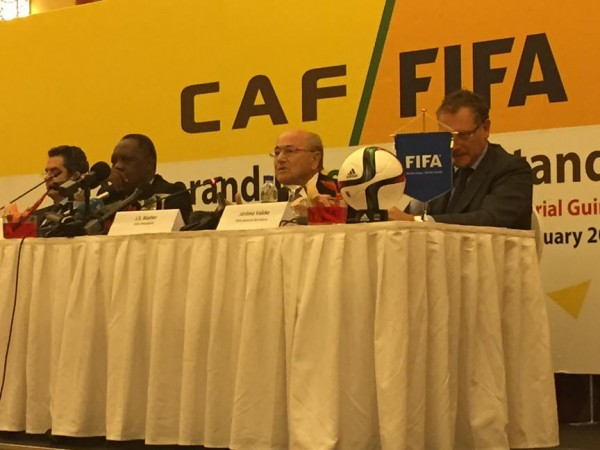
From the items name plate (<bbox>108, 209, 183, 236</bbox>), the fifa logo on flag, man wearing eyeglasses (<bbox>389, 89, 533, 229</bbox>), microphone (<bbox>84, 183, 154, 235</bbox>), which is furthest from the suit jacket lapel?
microphone (<bbox>84, 183, 154, 235</bbox>)

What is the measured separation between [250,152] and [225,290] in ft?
7.75

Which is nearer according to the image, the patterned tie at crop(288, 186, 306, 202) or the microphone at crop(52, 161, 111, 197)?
the microphone at crop(52, 161, 111, 197)

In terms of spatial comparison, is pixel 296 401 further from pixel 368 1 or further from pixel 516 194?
pixel 368 1

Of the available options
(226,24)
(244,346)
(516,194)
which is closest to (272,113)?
(226,24)

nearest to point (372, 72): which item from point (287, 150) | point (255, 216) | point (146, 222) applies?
point (287, 150)

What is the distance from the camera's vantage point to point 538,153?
14.6ft

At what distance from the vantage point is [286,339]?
3.01 metres

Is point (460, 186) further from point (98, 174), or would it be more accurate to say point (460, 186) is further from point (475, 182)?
point (98, 174)

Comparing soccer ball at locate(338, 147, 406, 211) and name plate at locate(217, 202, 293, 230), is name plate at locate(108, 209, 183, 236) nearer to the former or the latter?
name plate at locate(217, 202, 293, 230)

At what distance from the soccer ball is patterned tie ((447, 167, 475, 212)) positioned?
0.90 m

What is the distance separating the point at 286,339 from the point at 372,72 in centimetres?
230

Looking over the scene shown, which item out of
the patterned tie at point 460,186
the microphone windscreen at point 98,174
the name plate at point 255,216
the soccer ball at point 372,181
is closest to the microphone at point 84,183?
the microphone windscreen at point 98,174

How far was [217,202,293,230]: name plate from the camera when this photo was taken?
315 cm

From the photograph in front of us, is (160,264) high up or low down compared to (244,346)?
up
